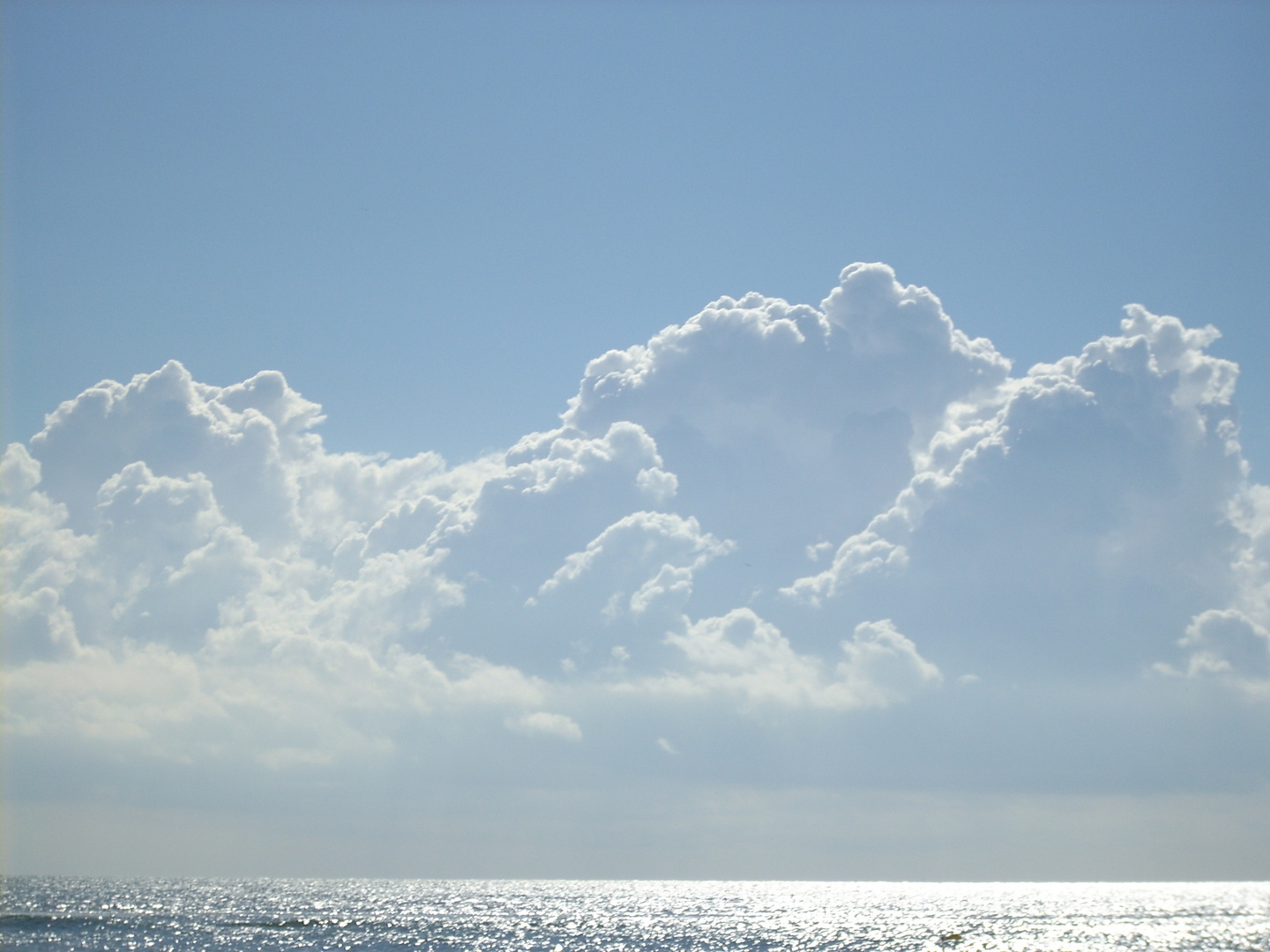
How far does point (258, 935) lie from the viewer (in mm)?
173750

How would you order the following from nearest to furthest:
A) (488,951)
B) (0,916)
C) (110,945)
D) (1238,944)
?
(110,945), (488,951), (1238,944), (0,916)

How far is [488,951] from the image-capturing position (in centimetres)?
15725

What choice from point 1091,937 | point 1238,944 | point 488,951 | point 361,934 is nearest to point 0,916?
point 361,934

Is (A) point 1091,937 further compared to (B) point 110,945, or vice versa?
(A) point 1091,937

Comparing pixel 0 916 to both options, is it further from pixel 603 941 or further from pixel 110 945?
pixel 603 941

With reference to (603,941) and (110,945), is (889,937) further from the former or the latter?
(110,945)

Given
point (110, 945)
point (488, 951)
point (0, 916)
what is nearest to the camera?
point (110, 945)

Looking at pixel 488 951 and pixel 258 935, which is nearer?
pixel 488 951

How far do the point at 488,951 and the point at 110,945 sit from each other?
54.1 meters

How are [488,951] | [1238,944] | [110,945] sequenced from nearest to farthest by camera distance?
[110,945]
[488,951]
[1238,944]

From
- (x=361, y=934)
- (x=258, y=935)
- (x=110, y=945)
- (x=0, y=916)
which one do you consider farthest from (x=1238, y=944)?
(x=0, y=916)

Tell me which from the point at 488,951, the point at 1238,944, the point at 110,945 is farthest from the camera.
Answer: the point at 1238,944

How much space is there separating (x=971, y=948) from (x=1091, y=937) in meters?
43.1

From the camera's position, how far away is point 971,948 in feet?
537
